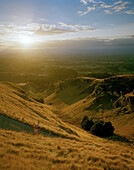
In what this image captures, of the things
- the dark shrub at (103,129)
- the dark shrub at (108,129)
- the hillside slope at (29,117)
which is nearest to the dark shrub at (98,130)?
the dark shrub at (103,129)

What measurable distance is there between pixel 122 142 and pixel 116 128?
6040mm

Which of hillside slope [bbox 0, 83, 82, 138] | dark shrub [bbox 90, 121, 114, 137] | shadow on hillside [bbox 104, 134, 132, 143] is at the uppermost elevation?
hillside slope [bbox 0, 83, 82, 138]

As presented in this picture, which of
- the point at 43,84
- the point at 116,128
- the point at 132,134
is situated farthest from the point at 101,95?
the point at 43,84

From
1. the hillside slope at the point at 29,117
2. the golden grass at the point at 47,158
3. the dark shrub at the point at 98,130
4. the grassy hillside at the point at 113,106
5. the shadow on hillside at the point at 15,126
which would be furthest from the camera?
the grassy hillside at the point at 113,106

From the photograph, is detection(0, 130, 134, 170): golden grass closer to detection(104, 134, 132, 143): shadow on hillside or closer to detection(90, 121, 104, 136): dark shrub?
detection(104, 134, 132, 143): shadow on hillside

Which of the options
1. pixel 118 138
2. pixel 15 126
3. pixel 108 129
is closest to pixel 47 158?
pixel 15 126

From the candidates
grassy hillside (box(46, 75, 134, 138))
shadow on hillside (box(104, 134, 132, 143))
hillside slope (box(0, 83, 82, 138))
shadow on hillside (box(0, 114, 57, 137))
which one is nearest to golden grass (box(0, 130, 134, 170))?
shadow on hillside (box(0, 114, 57, 137))

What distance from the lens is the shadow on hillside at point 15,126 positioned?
44.2 ft

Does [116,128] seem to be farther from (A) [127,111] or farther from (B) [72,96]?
(B) [72,96]

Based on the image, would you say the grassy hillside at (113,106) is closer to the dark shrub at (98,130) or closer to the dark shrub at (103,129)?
the dark shrub at (103,129)

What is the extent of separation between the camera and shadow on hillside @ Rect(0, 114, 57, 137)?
531 inches

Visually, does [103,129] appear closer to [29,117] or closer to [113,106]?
[113,106]

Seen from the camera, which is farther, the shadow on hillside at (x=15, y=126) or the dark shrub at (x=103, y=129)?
the dark shrub at (x=103, y=129)

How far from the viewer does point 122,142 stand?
20.2 metres
